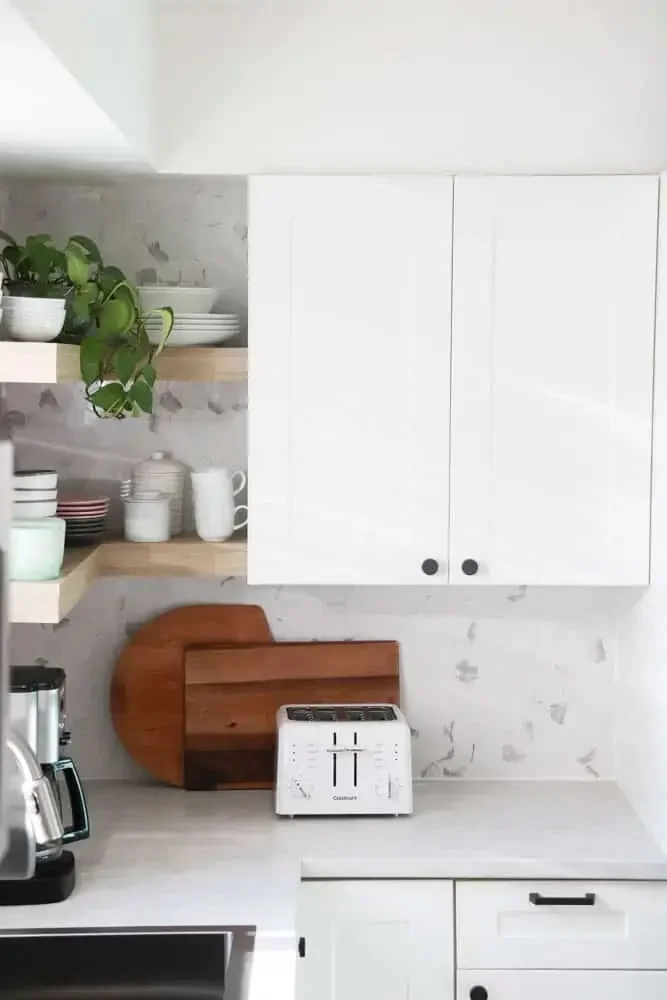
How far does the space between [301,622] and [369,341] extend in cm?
71

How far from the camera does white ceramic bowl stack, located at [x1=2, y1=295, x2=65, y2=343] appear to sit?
2434mm

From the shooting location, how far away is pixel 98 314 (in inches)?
101

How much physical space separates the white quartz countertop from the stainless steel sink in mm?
31

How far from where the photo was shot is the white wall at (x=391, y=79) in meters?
2.63

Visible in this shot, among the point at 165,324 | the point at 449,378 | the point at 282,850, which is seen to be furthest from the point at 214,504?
the point at 282,850

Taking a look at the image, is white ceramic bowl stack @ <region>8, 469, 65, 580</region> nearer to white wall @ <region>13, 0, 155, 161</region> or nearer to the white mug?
the white mug

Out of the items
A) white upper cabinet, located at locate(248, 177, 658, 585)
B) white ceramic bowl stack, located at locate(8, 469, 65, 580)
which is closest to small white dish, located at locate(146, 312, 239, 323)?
white upper cabinet, located at locate(248, 177, 658, 585)

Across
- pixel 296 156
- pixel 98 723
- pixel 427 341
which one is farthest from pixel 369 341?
pixel 98 723

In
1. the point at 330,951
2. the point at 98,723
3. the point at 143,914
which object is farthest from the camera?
the point at 98,723

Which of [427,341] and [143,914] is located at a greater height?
[427,341]

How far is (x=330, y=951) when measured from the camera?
2.58 meters

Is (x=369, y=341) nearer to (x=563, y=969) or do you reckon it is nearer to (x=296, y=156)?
(x=296, y=156)

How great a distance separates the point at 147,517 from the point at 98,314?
18.5 inches

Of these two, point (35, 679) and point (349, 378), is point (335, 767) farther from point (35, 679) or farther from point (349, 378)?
point (349, 378)
